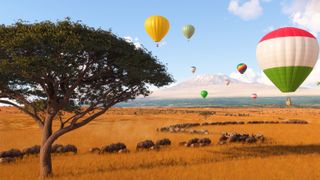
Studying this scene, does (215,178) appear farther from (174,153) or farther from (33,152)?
(33,152)

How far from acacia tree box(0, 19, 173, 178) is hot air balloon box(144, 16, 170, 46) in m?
20.3

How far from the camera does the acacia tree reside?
20.7 metres

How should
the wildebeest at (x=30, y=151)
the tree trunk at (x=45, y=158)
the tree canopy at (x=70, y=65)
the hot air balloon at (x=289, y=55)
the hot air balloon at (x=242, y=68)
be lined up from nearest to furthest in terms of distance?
the tree canopy at (x=70, y=65), the tree trunk at (x=45, y=158), the wildebeest at (x=30, y=151), the hot air balloon at (x=289, y=55), the hot air balloon at (x=242, y=68)

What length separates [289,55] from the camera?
3391 centimetres

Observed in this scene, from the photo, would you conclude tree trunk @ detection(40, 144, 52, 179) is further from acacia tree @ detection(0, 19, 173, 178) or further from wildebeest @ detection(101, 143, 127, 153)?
wildebeest @ detection(101, 143, 127, 153)

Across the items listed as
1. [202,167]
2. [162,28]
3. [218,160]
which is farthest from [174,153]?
[162,28]

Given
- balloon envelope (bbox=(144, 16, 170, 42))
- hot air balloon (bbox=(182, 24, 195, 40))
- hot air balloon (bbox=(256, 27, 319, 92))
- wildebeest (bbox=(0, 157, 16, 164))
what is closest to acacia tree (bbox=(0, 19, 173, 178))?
wildebeest (bbox=(0, 157, 16, 164))

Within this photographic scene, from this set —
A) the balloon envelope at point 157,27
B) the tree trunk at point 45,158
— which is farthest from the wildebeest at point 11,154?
the balloon envelope at point 157,27

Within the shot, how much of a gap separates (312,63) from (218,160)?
1534 centimetres

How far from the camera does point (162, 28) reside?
4666 cm

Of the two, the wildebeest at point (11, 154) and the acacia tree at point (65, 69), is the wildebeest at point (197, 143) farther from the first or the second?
the wildebeest at point (11, 154)

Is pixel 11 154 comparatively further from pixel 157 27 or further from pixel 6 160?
pixel 157 27

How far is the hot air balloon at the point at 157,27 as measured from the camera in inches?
1826

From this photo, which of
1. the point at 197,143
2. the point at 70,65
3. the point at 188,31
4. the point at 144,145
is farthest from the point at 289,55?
the point at 188,31
